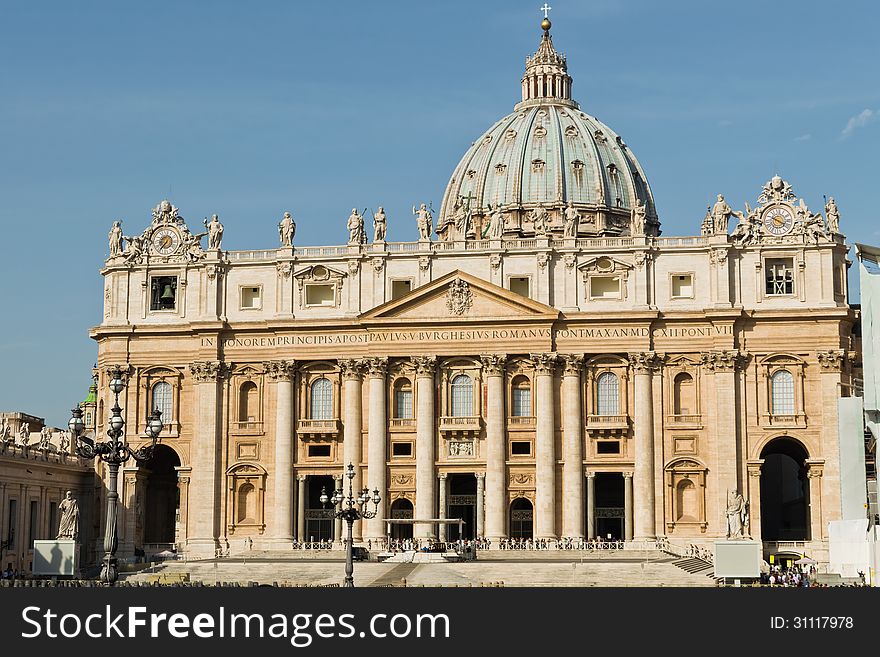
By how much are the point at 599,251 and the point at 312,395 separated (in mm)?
19632

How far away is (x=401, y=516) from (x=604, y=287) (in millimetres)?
18492

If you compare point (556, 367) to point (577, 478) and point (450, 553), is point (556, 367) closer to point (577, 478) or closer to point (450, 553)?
point (577, 478)

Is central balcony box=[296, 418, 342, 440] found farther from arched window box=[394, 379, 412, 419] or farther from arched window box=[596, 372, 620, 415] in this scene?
arched window box=[596, 372, 620, 415]

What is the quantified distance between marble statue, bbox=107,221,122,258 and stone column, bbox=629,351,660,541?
3330 centimetres

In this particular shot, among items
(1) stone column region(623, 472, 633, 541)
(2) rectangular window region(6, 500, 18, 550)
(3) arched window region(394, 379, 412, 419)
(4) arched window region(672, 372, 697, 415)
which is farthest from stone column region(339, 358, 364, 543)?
(2) rectangular window region(6, 500, 18, 550)

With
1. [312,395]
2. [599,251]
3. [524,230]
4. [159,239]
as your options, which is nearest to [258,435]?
[312,395]

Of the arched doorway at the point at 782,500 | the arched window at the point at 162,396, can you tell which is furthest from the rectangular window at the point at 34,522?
the arched doorway at the point at 782,500

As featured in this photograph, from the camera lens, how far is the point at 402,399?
91812 mm

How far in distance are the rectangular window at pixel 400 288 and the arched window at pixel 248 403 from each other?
10.4 m

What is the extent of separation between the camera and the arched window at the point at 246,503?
92375mm

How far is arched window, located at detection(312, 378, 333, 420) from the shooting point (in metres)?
92.7

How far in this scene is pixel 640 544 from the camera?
86.4 meters

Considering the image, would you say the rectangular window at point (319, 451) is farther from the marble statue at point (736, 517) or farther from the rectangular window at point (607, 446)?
the marble statue at point (736, 517)

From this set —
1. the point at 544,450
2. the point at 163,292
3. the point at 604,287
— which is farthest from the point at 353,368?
the point at 604,287
